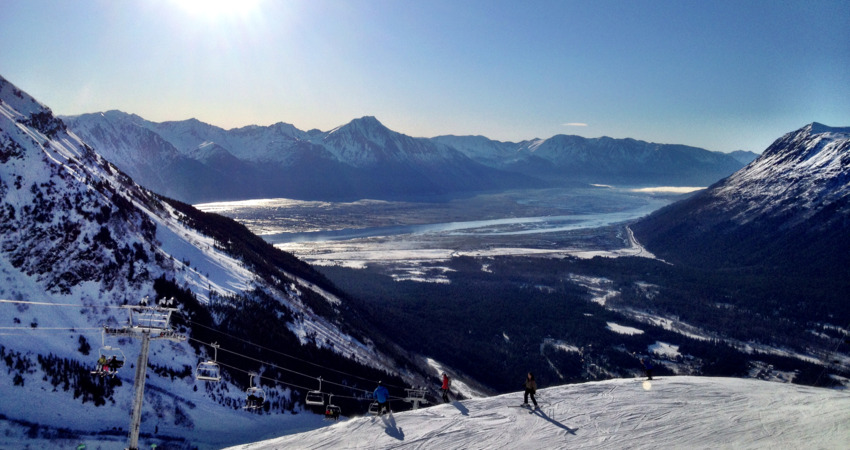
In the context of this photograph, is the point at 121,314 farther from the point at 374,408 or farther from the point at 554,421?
the point at 554,421

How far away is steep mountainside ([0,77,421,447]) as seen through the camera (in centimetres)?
2956

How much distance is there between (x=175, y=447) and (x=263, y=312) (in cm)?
2059

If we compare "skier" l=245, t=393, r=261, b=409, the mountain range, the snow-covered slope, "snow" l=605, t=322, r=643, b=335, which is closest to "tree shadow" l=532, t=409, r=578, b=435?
the mountain range

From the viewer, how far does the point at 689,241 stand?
521ft

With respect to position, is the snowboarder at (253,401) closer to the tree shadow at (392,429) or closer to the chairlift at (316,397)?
the chairlift at (316,397)

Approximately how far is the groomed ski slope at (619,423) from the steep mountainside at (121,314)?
1354 cm

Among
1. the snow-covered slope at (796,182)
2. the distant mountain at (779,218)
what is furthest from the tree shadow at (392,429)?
the snow-covered slope at (796,182)

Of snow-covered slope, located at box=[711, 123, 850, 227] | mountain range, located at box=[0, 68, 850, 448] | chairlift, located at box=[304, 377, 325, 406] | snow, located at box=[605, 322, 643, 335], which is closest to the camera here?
chairlift, located at box=[304, 377, 325, 406]

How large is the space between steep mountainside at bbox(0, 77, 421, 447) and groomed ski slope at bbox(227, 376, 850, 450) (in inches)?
533

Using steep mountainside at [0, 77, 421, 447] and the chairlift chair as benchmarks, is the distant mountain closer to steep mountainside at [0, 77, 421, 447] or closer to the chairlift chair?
steep mountainside at [0, 77, 421, 447]

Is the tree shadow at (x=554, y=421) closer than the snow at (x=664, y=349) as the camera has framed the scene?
Yes

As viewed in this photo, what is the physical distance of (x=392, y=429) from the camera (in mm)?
21656

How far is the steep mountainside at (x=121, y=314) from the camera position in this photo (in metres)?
29.6

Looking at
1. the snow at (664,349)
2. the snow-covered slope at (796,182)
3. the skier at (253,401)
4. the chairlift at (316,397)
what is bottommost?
the snow at (664,349)
